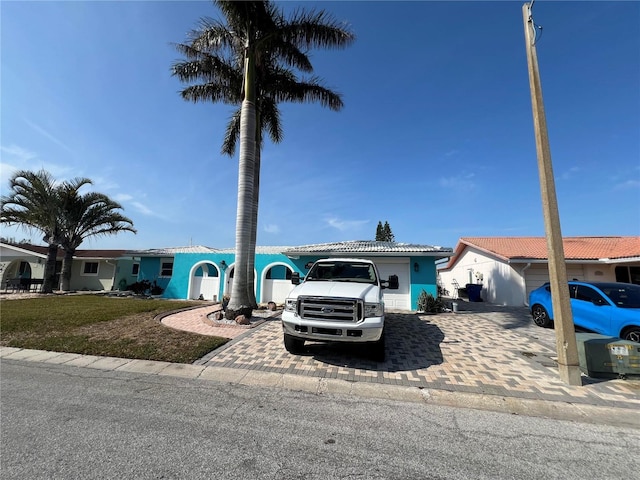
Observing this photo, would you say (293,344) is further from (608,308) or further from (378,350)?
(608,308)

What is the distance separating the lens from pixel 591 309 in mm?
7512

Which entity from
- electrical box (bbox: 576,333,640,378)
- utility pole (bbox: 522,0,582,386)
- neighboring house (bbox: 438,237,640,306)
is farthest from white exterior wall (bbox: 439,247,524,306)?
utility pole (bbox: 522,0,582,386)

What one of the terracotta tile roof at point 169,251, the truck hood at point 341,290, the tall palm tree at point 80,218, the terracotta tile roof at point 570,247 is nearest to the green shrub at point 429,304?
the terracotta tile roof at point 570,247

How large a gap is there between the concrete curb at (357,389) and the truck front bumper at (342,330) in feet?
2.32

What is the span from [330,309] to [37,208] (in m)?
24.0

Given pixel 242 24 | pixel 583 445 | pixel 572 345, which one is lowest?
pixel 583 445

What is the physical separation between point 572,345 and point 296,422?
474 cm

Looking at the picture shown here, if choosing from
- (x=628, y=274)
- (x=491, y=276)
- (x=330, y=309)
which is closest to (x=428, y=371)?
(x=330, y=309)

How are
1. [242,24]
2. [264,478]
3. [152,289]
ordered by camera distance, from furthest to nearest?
1. [152,289]
2. [242,24]
3. [264,478]

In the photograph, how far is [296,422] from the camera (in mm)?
3479

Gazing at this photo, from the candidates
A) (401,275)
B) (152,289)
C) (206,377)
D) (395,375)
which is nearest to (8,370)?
(206,377)

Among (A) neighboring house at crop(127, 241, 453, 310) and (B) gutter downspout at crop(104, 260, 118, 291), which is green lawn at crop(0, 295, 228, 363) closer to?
(A) neighboring house at crop(127, 241, 453, 310)

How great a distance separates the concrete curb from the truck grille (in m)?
1.07

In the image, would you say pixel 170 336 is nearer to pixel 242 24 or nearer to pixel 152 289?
pixel 242 24
